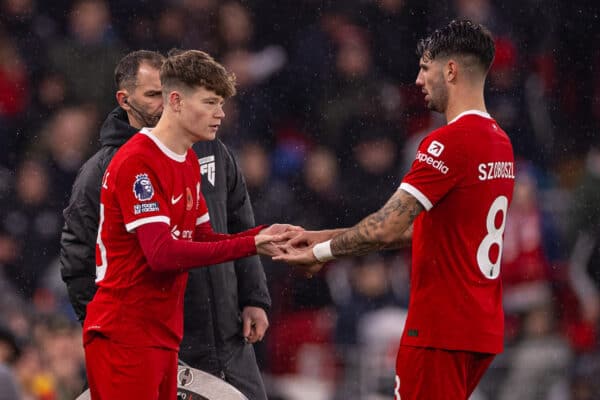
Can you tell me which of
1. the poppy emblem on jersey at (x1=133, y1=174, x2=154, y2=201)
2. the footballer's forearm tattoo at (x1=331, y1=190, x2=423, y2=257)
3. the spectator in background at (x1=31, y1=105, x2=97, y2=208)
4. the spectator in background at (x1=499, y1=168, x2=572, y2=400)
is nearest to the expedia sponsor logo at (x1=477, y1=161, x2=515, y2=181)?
the footballer's forearm tattoo at (x1=331, y1=190, x2=423, y2=257)

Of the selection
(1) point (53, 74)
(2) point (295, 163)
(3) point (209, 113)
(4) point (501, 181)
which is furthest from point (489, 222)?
(1) point (53, 74)

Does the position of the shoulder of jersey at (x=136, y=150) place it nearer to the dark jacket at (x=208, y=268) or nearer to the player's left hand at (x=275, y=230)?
the player's left hand at (x=275, y=230)

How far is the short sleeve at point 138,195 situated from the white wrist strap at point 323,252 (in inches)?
25.4

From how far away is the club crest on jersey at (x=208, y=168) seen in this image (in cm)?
446

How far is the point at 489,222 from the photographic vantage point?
11.8 feet

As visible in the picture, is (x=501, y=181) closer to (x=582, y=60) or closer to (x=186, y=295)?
(x=186, y=295)

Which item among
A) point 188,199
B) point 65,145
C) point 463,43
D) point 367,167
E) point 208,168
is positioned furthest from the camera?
point 367,167

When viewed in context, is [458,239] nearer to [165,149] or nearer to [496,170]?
[496,170]

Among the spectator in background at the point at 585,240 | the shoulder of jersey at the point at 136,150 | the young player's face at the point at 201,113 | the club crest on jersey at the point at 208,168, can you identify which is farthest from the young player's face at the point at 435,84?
the spectator in background at the point at 585,240

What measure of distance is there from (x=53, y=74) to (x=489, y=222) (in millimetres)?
4108

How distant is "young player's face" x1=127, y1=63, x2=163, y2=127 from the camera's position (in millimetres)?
4371

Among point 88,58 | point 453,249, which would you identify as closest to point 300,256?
point 453,249

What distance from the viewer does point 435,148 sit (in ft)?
11.7

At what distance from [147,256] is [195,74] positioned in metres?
0.67
